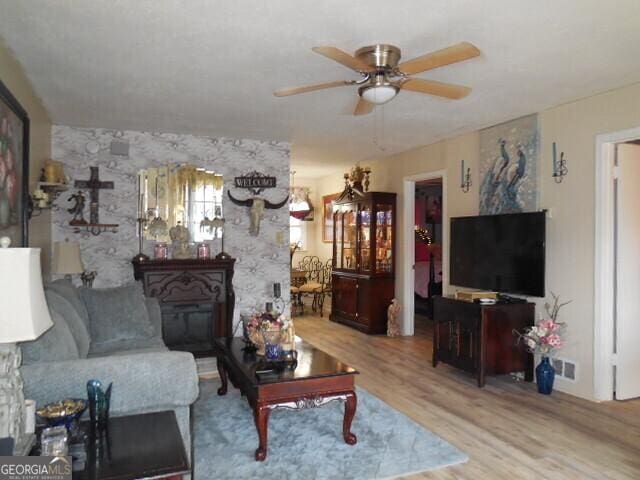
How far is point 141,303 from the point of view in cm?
418

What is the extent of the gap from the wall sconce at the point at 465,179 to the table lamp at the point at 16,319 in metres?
4.62

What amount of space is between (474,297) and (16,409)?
3.85 meters

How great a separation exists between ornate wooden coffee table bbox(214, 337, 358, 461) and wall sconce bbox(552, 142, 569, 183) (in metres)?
2.68

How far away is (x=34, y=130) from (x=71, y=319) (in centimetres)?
187

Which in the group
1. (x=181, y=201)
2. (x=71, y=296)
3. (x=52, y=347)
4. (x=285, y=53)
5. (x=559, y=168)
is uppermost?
(x=285, y=53)

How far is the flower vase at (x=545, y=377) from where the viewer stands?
4.14 meters

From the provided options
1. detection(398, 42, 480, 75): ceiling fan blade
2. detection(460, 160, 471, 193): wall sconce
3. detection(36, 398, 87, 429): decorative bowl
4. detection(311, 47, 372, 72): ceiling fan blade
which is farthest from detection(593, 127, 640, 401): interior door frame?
detection(36, 398, 87, 429): decorative bowl

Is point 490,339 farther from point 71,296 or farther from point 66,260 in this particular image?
point 66,260

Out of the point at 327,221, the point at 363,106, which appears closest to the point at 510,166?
the point at 363,106

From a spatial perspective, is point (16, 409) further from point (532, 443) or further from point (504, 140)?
point (504, 140)

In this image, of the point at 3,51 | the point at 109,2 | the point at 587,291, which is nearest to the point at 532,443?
the point at 587,291

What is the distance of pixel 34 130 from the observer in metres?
3.98

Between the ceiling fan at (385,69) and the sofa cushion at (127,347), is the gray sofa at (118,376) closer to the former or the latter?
the sofa cushion at (127,347)

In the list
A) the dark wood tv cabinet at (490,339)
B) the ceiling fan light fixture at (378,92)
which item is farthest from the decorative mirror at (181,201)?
the ceiling fan light fixture at (378,92)
